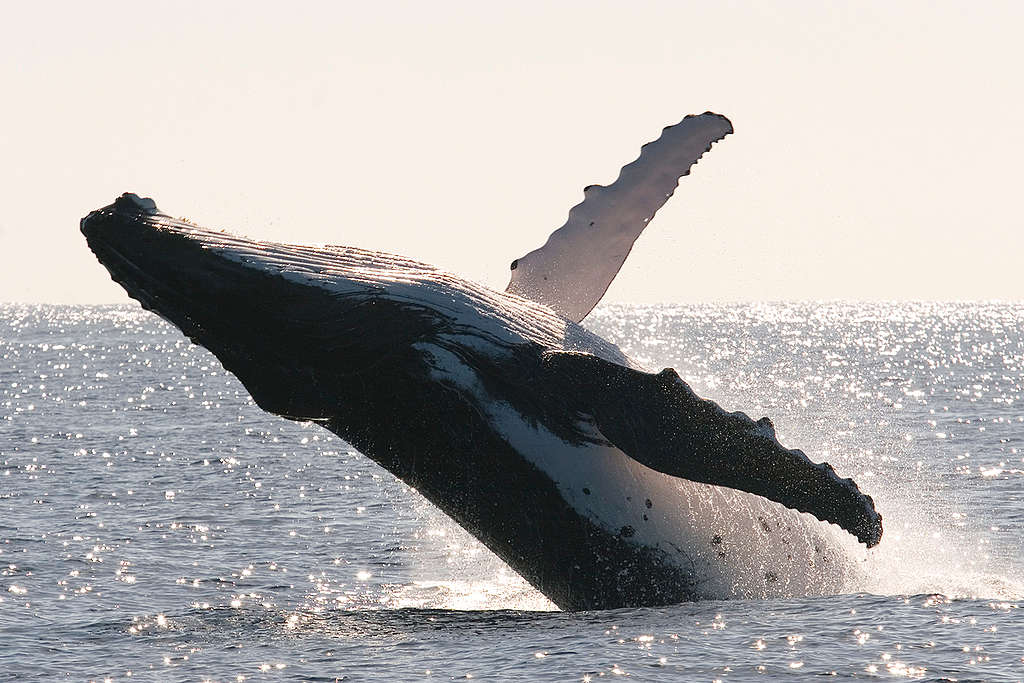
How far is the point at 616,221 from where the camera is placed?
11.6 m

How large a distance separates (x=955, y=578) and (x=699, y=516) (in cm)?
413

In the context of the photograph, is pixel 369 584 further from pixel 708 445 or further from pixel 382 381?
pixel 708 445

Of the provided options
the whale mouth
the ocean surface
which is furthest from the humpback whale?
the ocean surface

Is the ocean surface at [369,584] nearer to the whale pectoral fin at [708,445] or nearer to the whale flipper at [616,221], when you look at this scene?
the whale pectoral fin at [708,445]

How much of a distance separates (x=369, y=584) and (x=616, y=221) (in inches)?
182

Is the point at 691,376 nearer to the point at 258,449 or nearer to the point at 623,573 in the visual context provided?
the point at 258,449

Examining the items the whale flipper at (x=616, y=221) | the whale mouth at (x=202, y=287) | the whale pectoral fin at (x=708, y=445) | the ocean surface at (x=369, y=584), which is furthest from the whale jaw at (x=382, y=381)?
the whale flipper at (x=616, y=221)

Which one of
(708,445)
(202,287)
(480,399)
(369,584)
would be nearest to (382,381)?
(480,399)

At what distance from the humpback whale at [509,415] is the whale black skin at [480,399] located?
0.5 inches

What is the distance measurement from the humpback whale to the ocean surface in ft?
1.45

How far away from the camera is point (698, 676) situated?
8141 millimetres

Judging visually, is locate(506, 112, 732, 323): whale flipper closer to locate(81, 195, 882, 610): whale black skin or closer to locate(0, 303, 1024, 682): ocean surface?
locate(81, 195, 882, 610): whale black skin

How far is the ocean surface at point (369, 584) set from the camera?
8.64m

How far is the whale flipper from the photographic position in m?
11.4
